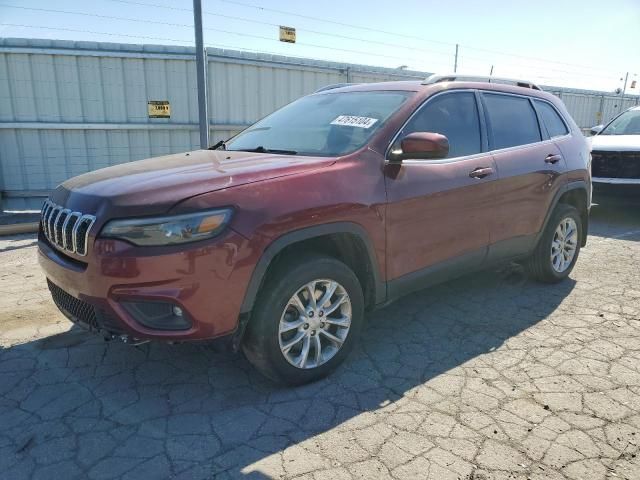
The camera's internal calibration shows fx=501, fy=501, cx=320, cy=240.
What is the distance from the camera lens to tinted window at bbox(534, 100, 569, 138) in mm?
4633

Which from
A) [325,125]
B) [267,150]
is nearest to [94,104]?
[267,150]

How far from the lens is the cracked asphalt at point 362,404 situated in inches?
92.4

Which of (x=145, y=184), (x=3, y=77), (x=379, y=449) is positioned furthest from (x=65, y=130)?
(x=379, y=449)

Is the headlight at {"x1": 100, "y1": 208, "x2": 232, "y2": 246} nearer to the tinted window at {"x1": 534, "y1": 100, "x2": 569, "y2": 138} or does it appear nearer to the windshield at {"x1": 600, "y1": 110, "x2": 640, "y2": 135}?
the tinted window at {"x1": 534, "y1": 100, "x2": 569, "y2": 138}

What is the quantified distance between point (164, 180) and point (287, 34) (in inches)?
292

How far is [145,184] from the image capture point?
2654 mm

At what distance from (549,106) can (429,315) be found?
7.83 feet

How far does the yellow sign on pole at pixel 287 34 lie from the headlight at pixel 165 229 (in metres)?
7.62

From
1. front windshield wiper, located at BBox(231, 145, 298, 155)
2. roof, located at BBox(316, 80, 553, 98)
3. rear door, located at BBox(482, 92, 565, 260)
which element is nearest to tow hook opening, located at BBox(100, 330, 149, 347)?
front windshield wiper, located at BBox(231, 145, 298, 155)

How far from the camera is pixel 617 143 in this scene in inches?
316

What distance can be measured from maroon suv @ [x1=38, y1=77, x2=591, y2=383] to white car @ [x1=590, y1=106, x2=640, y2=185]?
4.20 meters

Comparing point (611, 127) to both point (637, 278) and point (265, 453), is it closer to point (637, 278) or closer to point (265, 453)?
point (637, 278)

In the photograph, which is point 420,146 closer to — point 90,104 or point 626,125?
point 90,104

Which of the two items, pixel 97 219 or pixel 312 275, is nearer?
pixel 97 219
